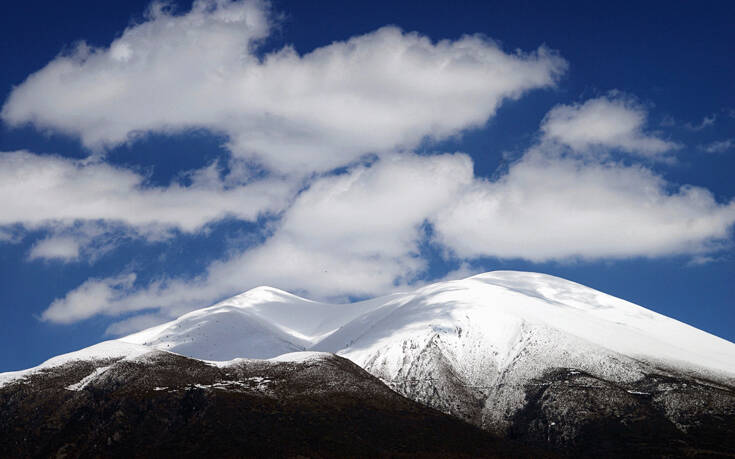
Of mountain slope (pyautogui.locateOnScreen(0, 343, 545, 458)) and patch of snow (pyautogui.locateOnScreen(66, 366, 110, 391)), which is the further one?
patch of snow (pyautogui.locateOnScreen(66, 366, 110, 391))

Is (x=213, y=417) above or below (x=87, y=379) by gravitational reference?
below

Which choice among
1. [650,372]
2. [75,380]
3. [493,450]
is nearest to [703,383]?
[650,372]

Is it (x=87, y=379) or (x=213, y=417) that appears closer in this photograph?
(x=213, y=417)

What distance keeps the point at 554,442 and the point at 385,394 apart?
44.4 meters

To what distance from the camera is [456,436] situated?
16325cm

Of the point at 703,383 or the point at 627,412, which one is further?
the point at 703,383

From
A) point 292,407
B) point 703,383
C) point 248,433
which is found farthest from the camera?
point 703,383

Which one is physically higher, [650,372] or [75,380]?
[650,372]

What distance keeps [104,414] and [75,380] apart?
3031cm

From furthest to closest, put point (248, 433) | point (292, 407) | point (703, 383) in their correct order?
point (703, 383), point (292, 407), point (248, 433)

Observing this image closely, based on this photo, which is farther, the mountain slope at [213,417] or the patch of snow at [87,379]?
the patch of snow at [87,379]

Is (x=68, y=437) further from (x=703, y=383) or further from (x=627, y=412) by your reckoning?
(x=703, y=383)

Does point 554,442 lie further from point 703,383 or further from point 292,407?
point 292,407

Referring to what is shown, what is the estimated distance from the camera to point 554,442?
171375 mm
